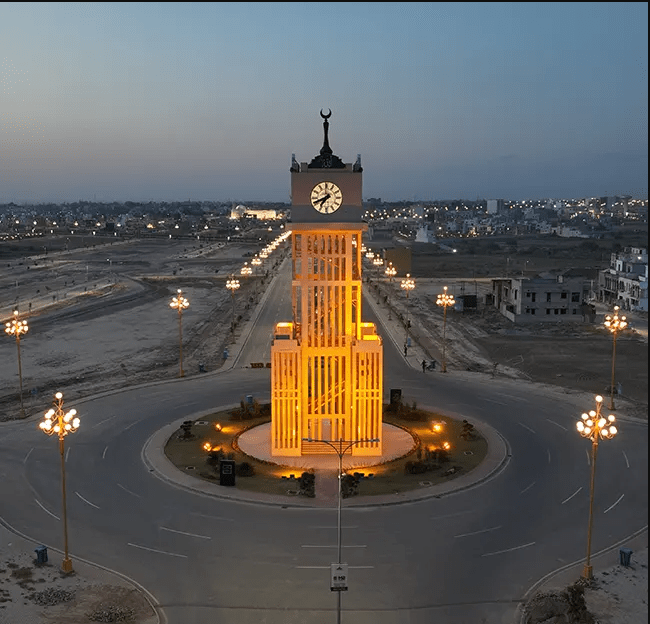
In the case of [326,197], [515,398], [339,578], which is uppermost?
[326,197]

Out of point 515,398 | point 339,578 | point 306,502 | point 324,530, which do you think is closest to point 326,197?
point 306,502

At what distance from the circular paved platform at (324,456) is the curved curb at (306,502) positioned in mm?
3840

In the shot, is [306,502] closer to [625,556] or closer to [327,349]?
[327,349]

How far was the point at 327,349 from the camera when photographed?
34.5 meters

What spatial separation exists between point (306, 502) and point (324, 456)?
18.5 ft

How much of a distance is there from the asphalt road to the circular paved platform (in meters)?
4.53

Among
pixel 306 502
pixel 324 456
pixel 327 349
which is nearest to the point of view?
pixel 306 502

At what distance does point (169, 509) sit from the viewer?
28953 millimetres

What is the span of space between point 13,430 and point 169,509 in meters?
16.1

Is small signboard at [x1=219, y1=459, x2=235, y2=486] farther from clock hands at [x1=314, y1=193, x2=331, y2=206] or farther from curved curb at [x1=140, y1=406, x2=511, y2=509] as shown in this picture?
clock hands at [x1=314, y1=193, x2=331, y2=206]

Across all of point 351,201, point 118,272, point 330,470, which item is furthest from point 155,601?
point 118,272

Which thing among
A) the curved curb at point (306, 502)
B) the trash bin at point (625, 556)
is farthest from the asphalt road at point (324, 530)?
the trash bin at point (625, 556)

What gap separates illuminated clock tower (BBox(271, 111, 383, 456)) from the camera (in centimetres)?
3316

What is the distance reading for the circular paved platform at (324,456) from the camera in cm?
3397
